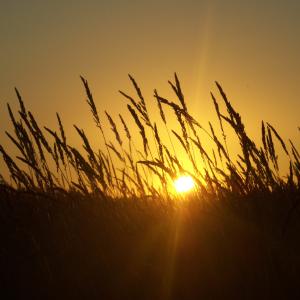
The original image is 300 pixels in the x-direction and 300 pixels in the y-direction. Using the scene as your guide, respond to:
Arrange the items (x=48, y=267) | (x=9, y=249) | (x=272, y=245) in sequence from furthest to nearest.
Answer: (x=9, y=249), (x=48, y=267), (x=272, y=245)

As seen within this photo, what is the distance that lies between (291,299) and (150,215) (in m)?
1.17

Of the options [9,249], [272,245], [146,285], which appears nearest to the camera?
[272,245]

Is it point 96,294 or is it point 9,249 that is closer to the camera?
point 96,294

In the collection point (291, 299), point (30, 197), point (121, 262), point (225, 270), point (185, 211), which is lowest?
point (291, 299)

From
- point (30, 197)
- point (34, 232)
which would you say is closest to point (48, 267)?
point (34, 232)

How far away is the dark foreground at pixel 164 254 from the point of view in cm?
135

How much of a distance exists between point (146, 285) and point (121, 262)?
0.25 m

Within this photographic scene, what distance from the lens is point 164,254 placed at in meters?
1.70

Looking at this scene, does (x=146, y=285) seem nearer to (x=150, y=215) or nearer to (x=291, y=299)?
(x=291, y=299)

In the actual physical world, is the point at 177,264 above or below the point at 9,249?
below

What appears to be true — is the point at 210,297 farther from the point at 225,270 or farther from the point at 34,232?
the point at 34,232

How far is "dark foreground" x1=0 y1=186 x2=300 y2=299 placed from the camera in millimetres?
1353

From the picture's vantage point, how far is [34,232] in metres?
2.33

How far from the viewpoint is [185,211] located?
84.9 inches
